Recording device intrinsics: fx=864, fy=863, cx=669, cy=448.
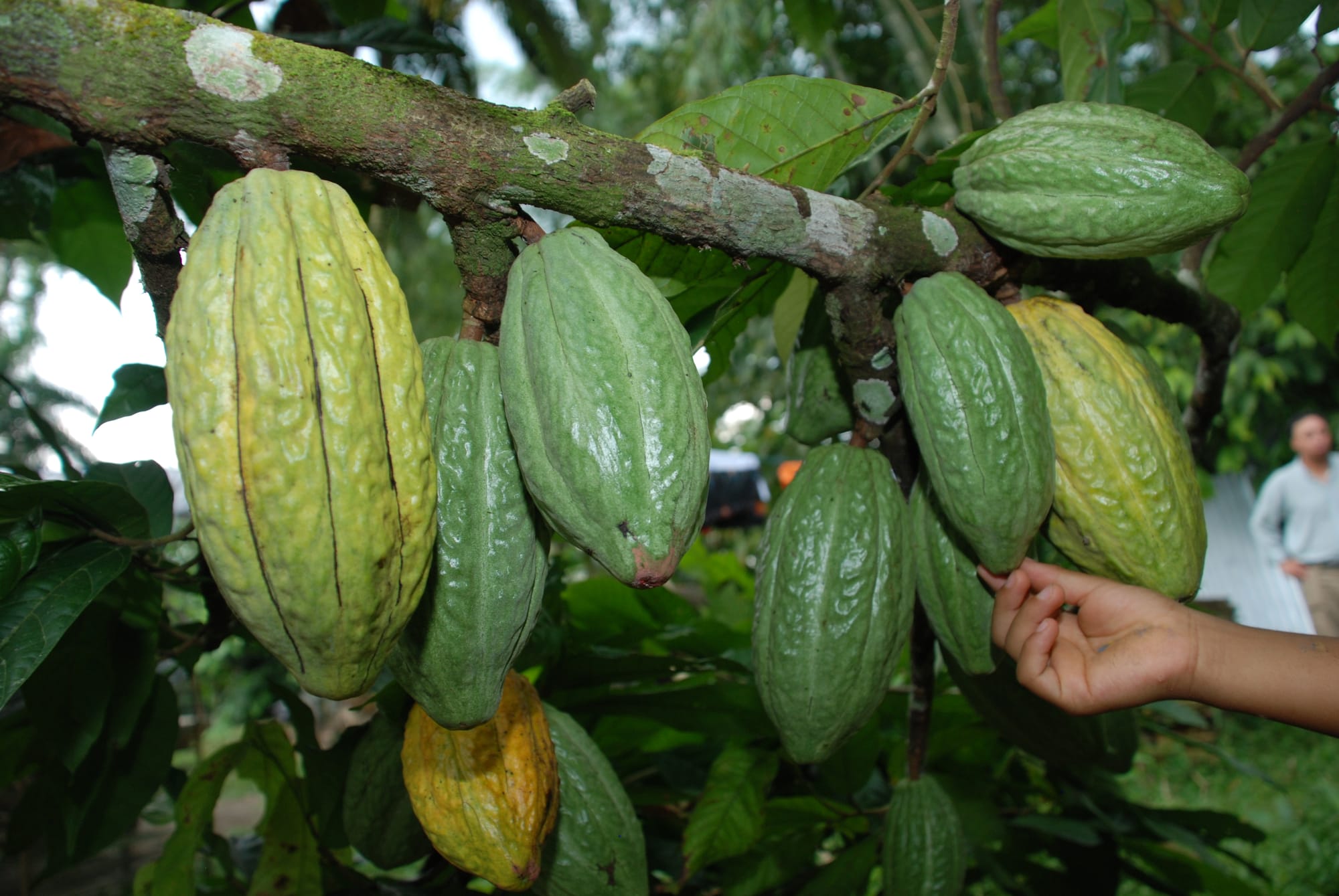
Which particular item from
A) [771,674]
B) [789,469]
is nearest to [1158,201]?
[771,674]

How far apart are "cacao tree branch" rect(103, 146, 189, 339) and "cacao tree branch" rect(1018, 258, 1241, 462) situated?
3.14 feet

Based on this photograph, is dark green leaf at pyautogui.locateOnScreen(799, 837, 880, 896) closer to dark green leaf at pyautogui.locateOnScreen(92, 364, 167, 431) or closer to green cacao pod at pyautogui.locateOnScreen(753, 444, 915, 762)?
green cacao pod at pyautogui.locateOnScreen(753, 444, 915, 762)

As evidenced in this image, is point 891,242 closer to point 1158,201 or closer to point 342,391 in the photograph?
point 1158,201

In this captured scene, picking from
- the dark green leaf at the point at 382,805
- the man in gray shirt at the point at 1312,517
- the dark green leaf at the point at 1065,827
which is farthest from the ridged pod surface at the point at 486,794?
the man in gray shirt at the point at 1312,517

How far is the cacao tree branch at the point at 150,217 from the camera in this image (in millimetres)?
679

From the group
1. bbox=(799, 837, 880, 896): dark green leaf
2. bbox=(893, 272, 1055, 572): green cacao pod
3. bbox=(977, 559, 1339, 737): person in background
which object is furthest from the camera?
bbox=(799, 837, 880, 896): dark green leaf

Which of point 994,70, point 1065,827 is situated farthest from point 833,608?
point 994,70

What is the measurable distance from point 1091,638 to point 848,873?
0.66 meters

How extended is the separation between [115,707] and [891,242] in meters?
1.20

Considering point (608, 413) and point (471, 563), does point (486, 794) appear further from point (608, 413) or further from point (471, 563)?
point (608, 413)

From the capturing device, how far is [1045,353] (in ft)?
3.22

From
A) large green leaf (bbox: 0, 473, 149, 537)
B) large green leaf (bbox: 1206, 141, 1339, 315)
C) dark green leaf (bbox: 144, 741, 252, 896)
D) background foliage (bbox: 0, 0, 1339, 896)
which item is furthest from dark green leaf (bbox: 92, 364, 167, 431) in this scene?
large green leaf (bbox: 1206, 141, 1339, 315)

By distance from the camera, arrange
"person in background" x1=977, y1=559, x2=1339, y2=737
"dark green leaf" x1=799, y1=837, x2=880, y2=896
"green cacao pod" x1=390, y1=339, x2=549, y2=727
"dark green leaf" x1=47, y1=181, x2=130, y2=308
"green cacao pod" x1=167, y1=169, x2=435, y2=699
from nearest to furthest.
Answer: "green cacao pod" x1=167, y1=169, x2=435, y2=699, "green cacao pod" x1=390, y1=339, x2=549, y2=727, "person in background" x1=977, y1=559, x2=1339, y2=737, "dark green leaf" x1=799, y1=837, x2=880, y2=896, "dark green leaf" x1=47, y1=181, x2=130, y2=308

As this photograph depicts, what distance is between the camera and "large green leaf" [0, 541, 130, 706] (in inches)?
31.6
